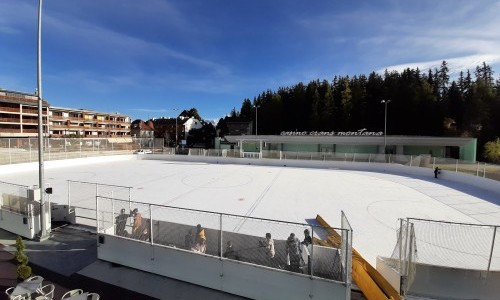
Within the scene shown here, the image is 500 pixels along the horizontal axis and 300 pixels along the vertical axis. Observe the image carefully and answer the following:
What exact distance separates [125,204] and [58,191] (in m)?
11.1

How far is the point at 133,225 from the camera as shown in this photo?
802cm

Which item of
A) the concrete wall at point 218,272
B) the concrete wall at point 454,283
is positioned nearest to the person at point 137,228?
the concrete wall at point 218,272

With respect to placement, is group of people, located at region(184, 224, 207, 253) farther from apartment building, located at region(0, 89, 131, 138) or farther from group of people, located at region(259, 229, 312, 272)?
apartment building, located at region(0, 89, 131, 138)

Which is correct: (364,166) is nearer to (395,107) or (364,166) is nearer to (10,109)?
(395,107)

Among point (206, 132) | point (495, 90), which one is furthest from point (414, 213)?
point (206, 132)

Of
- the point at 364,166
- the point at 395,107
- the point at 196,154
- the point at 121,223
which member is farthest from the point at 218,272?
the point at 395,107

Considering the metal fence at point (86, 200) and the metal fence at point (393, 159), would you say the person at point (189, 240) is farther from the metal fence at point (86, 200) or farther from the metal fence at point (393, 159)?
the metal fence at point (393, 159)

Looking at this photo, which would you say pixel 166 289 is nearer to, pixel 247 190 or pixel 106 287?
pixel 106 287

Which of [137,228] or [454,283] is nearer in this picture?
[454,283]

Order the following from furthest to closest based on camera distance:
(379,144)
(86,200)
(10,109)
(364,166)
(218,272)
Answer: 1. (10,109)
2. (379,144)
3. (364,166)
4. (86,200)
5. (218,272)

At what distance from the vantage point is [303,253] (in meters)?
6.43

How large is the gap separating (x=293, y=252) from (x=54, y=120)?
83.7m

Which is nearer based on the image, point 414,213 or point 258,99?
point 414,213

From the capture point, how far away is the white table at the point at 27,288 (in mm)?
5805
